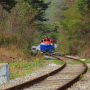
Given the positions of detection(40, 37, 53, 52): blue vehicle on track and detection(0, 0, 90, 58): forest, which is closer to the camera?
detection(0, 0, 90, 58): forest

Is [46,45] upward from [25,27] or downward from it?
downward

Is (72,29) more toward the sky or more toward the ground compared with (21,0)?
more toward the ground

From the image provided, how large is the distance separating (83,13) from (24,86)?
16743 mm

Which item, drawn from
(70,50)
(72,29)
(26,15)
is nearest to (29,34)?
(26,15)

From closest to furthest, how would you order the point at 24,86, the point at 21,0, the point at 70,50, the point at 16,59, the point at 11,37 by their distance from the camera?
the point at 24,86, the point at 16,59, the point at 11,37, the point at 21,0, the point at 70,50

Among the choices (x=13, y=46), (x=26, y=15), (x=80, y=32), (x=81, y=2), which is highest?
(x=81, y=2)

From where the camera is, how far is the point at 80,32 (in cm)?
2381

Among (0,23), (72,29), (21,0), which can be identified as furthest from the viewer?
(72,29)

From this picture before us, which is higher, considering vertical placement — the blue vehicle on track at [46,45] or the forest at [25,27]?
the forest at [25,27]

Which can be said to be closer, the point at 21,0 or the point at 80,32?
the point at 21,0

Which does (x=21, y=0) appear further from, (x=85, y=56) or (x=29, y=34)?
(x=85, y=56)

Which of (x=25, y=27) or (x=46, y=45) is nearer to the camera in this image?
(x=25, y=27)

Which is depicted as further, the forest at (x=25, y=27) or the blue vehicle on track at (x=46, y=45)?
the blue vehicle on track at (x=46, y=45)

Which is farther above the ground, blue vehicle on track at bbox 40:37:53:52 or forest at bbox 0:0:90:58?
forest at bbox 0:0:90:58
